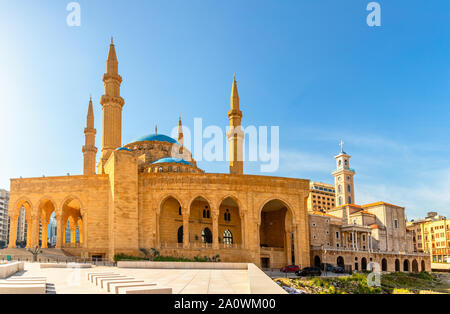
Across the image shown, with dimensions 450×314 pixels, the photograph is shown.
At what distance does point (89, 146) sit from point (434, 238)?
6500 cm

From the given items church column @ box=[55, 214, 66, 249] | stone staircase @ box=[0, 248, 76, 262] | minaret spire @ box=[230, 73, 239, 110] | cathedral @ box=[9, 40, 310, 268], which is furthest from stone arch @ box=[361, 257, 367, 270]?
church column @ box=[55, 214, 66, 249]

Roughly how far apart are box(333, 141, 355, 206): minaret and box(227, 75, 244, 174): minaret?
4359cm

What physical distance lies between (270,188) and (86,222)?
16.2 metres

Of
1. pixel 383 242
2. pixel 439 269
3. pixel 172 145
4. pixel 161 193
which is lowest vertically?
pixel 439 269

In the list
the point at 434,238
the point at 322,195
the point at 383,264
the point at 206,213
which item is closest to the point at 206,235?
the point at 206,213

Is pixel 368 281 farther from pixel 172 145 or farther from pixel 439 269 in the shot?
pixel 439 269

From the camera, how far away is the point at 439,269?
71.1 m

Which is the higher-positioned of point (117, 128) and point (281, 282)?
point (117, 128)

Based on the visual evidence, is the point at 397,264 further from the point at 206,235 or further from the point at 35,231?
the point at 35,231

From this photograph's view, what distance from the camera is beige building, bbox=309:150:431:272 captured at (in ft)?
155

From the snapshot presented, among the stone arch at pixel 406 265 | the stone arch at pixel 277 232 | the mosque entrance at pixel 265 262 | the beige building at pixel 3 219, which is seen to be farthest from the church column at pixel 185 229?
the beige building at pixel 3 219

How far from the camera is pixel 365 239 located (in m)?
56.0
